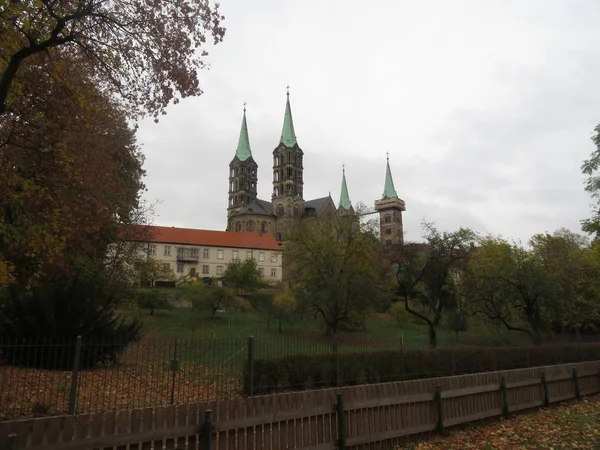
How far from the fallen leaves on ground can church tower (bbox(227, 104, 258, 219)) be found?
4038 inches

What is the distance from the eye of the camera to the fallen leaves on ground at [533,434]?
30.0 feet

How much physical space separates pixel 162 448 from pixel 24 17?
29.5ft

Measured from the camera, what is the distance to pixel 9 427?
5.04 meters

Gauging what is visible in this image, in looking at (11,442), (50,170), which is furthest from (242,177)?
(11,442)

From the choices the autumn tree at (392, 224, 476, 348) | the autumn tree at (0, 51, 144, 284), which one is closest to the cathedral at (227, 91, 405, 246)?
the autumn tree at (392, 224, 476, 348)

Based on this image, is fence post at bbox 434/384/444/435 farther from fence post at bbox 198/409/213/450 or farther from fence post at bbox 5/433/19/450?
fence post at bbox 5/433/19/450

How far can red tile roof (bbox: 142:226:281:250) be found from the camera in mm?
80744

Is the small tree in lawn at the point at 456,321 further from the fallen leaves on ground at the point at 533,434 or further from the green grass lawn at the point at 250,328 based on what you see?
the fallen leaves on ground at the point at 533,434

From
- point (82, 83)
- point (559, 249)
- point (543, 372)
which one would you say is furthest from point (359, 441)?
point (559, 249)

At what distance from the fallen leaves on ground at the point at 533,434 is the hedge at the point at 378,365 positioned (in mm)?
4447

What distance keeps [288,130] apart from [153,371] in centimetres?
10442

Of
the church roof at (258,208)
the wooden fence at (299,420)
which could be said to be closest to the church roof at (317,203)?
the church roof at (258,208)

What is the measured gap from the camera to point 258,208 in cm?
10612

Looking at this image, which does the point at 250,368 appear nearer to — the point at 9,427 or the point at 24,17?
the point at 9,427
